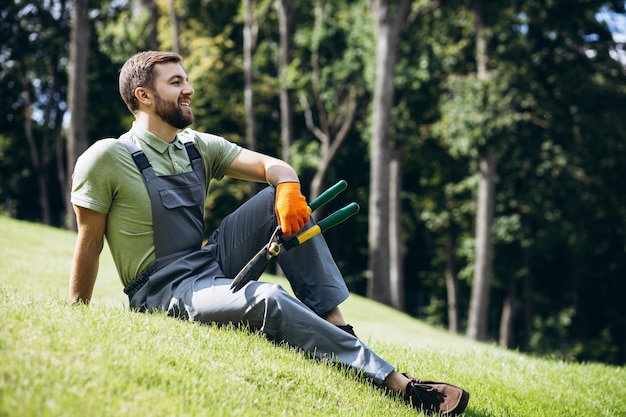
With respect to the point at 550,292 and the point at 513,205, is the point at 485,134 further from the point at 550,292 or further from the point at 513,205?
the point at 550,292

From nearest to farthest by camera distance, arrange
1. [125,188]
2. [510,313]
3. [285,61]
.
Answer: [125,188], [285,61], [510,313]

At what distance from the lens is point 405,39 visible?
20.1 meters

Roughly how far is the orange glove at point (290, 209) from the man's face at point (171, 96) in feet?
2.74

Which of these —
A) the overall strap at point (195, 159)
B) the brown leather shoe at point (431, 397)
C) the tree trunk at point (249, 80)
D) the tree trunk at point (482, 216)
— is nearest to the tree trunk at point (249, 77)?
the tree trunk at point (249, 80)

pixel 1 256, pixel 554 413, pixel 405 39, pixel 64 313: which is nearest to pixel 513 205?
pixel 405 39

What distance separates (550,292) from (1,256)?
855 inches

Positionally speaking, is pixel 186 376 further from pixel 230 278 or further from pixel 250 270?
pixel 230 278

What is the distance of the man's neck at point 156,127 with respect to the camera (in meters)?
4.76

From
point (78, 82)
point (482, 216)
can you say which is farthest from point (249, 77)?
point (482, 216)

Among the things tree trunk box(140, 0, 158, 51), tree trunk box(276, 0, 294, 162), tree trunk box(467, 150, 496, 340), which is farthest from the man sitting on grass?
tree trunk box(276, 0, 294, 162)

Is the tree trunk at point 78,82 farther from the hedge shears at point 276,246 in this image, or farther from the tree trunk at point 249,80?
the hedge shears at point 276,246

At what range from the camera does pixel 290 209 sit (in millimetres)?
4426

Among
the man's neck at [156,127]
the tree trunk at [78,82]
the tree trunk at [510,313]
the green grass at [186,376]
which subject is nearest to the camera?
the green grass at [186,376]

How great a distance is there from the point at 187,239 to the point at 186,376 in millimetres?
1225
